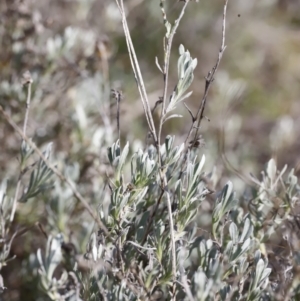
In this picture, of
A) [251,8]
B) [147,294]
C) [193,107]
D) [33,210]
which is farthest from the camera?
[251,8]

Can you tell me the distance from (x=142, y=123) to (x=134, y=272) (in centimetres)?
239

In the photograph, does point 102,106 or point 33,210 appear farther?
point 102,106

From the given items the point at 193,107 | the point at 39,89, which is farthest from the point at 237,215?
the point at 193,107

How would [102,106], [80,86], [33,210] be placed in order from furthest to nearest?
[80,86]
[102,106]
[33,210]

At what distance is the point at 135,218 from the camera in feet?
5.53

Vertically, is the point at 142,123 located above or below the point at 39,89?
above

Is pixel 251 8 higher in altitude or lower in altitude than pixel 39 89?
higher

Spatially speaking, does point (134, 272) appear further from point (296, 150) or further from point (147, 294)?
point (296, 150)

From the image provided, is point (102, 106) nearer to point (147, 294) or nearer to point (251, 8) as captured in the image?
point (147, 294)

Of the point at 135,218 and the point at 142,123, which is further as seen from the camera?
the point at 142,123

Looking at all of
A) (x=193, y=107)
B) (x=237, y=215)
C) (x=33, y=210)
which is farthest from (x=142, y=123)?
(x=237, y=215)

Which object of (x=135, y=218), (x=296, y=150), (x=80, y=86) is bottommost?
(x=135, y=218)

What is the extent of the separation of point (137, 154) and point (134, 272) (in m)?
0.34

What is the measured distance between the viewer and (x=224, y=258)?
1.47 meters
